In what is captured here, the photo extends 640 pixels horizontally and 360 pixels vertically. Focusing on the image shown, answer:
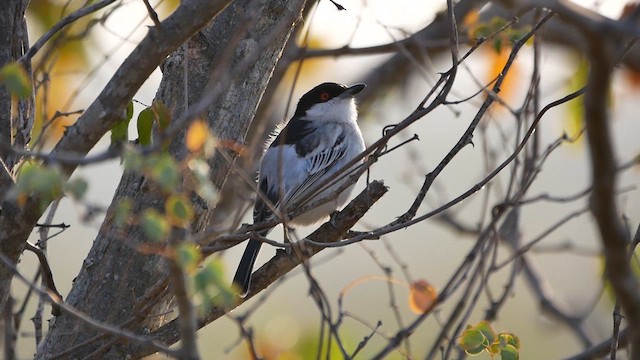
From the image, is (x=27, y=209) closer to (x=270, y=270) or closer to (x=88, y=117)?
(x=88, y=117)

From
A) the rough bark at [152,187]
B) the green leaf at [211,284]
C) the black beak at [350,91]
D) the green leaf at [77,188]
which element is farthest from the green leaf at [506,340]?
the black beak at [350,91]

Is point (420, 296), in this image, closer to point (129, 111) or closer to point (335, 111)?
point (129, 111)

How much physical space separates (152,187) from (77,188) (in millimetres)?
1447

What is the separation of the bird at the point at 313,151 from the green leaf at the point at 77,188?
2753 millimetres

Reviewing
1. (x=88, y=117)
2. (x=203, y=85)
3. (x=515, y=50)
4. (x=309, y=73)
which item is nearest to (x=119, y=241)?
(x=203, y=85)

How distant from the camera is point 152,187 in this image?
132 inches

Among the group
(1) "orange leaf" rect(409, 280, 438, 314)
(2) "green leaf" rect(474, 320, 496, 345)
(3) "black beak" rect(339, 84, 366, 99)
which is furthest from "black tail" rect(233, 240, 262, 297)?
(3) "black beak" rect(339, 84, 366, 99)

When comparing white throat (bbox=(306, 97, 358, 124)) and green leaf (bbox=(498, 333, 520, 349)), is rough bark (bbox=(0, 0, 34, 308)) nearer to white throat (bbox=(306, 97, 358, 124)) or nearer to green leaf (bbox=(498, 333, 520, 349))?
green leaf (bbox=(498, 333, 520, 349))

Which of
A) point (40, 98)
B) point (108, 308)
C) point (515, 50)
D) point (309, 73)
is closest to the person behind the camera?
point (515, 50)

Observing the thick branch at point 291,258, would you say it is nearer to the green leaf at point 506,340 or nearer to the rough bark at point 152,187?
the rough bark at point 152,187

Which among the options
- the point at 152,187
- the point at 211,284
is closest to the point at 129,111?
the point at 152,187

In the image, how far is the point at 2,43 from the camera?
301cm

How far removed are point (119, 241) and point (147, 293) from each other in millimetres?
352

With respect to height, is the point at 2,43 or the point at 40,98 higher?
the point at 40,98
